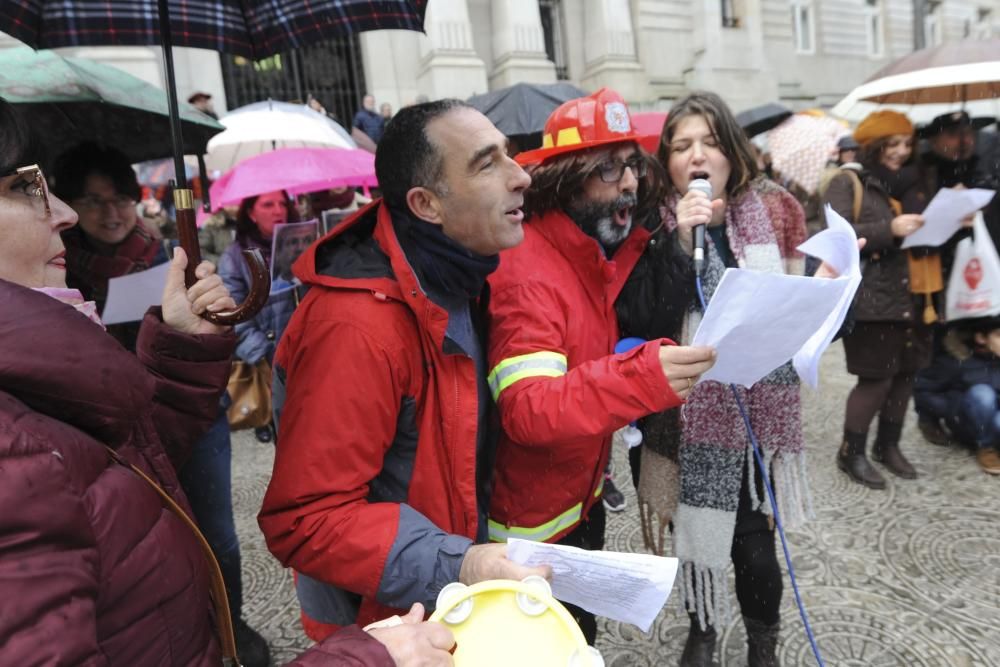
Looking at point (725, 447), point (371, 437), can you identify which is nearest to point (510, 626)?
point (371, 437)

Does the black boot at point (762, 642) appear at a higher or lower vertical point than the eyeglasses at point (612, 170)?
lower

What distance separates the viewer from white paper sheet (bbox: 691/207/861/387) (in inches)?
53.1

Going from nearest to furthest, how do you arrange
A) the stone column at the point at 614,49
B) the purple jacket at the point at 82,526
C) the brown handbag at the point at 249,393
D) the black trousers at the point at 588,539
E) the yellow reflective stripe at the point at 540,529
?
the purple jacket at the point at 82,526 < the yellow reflective stripe at the point at 540,529 < the black trousers at the point at 588,539 < the brown handbag at the point at 249,393 < the stone column at the point at 614,49

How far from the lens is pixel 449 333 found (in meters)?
1.50

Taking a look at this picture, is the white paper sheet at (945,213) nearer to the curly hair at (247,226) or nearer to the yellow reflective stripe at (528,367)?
the yellow reflective stripe at (528,367)

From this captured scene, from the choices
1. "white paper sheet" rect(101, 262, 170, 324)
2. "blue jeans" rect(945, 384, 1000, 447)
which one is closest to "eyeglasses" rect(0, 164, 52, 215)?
"white paper sheet" rect(101, 262, 170, 324)

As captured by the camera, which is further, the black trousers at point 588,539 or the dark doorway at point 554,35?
the dark doorway at point 554,35

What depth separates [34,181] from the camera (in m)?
1.19

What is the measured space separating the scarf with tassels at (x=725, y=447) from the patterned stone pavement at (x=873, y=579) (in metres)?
0.62

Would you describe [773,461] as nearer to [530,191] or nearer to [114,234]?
[530,191]

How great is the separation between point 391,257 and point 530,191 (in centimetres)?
68

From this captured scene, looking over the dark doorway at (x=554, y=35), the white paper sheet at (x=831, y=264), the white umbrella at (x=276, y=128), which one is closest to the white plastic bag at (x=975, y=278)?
the white paper sheet at (x=831, y=264)

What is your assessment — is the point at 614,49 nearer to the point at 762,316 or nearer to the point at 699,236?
the point at 699,236

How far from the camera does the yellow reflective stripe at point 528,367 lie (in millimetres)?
1638
